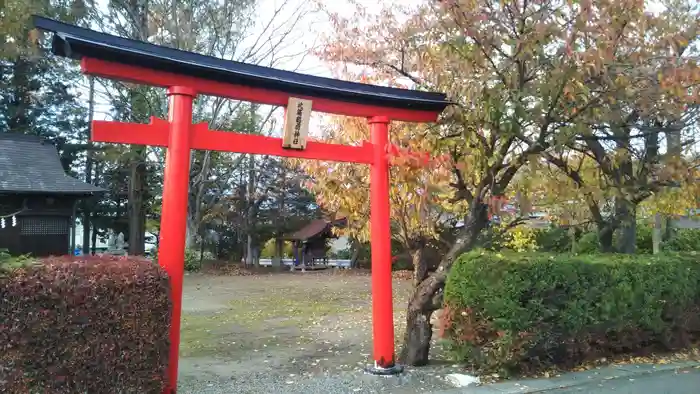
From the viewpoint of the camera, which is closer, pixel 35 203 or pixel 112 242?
pixel 35 203

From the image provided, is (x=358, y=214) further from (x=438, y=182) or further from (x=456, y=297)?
(x=456, y=297)

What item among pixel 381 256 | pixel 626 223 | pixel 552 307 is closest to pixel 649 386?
pixel 552 307

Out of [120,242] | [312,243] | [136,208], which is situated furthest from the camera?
[120,242]

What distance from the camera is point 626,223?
8133mm

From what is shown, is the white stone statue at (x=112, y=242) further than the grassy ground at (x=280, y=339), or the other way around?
the white stone statue at (x=112, y=242)

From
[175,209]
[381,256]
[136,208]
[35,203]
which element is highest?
[136,208]

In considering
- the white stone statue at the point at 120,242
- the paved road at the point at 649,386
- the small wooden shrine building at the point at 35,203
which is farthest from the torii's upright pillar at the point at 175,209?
the white stone statue at the point at 120,242

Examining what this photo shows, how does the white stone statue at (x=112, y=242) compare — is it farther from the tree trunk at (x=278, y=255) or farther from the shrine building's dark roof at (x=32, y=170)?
the shrine building's dark roof at (x=32, y=170)

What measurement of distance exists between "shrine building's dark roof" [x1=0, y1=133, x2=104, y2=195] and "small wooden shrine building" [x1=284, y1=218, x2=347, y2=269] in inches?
567

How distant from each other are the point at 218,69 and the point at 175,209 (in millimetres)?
1472

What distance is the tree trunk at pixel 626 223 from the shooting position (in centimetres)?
777

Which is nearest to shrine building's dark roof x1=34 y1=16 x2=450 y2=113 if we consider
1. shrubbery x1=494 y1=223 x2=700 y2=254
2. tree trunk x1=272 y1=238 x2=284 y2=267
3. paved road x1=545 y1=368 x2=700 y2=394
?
paved road x1=545 y1=368 x2=700 y2=394

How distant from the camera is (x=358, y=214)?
8.03m

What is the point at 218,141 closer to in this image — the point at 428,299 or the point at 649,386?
the point at 428,299
